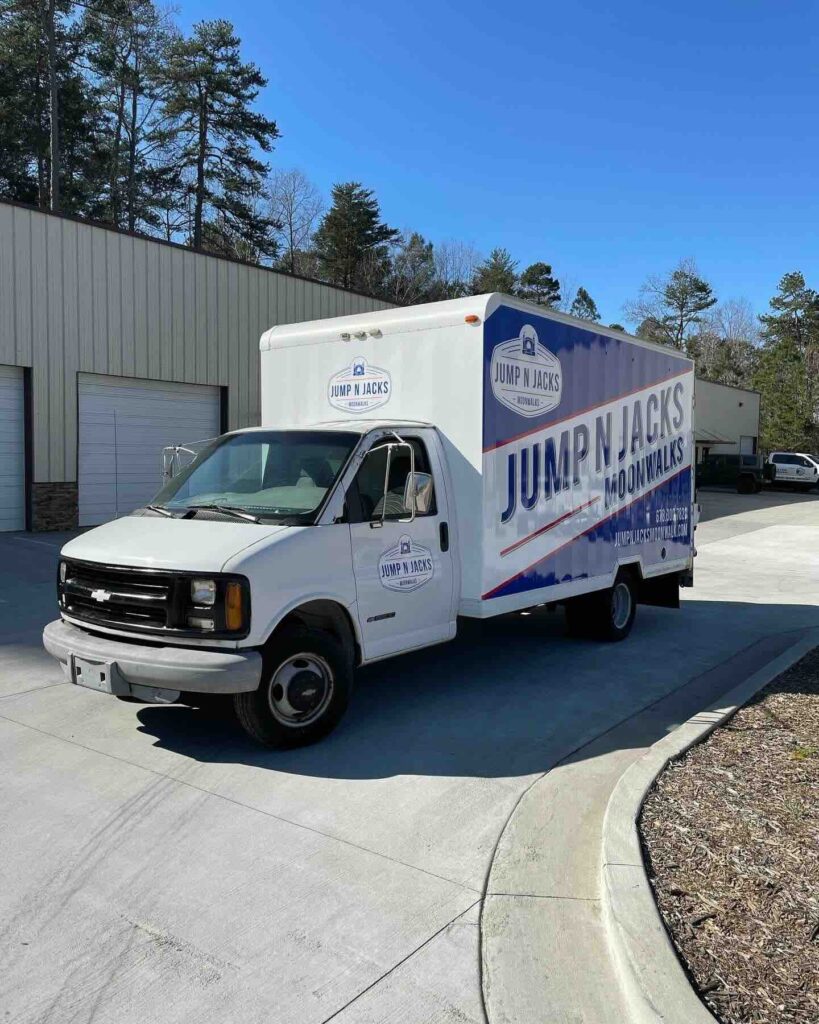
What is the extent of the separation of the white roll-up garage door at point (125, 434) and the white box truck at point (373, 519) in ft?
33.9

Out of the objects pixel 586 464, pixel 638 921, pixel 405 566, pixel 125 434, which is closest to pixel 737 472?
pixel 125 434

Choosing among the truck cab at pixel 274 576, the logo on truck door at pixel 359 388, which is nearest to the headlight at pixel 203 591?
the truck cab at pixel 274 576

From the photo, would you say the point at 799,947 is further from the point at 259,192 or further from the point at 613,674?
the point at 259,192

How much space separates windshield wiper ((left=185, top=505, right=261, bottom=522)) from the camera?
5509 mm

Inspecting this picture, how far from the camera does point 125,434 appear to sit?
17.6m

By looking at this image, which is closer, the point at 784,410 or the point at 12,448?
the point at 12,448

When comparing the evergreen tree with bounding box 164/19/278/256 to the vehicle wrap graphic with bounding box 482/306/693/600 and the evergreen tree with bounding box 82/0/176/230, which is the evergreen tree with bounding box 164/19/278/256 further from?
the vehicle wrap graphic with bounding box 482/306/693/600

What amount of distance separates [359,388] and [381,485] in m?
1.40

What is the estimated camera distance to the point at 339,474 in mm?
5777

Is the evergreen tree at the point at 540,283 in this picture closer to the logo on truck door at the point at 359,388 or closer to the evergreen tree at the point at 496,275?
the evergreen tree at the point at 496,275

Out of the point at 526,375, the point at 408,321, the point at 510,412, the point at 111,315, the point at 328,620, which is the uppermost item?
the point at 111,315

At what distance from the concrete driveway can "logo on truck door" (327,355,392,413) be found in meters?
2.30

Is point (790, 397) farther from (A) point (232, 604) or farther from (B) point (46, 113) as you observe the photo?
(A) point (232, 604)

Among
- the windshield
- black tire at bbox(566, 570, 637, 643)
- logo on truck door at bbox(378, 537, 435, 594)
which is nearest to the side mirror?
logo on truck door at bbox(378, 537, 435, 594)
